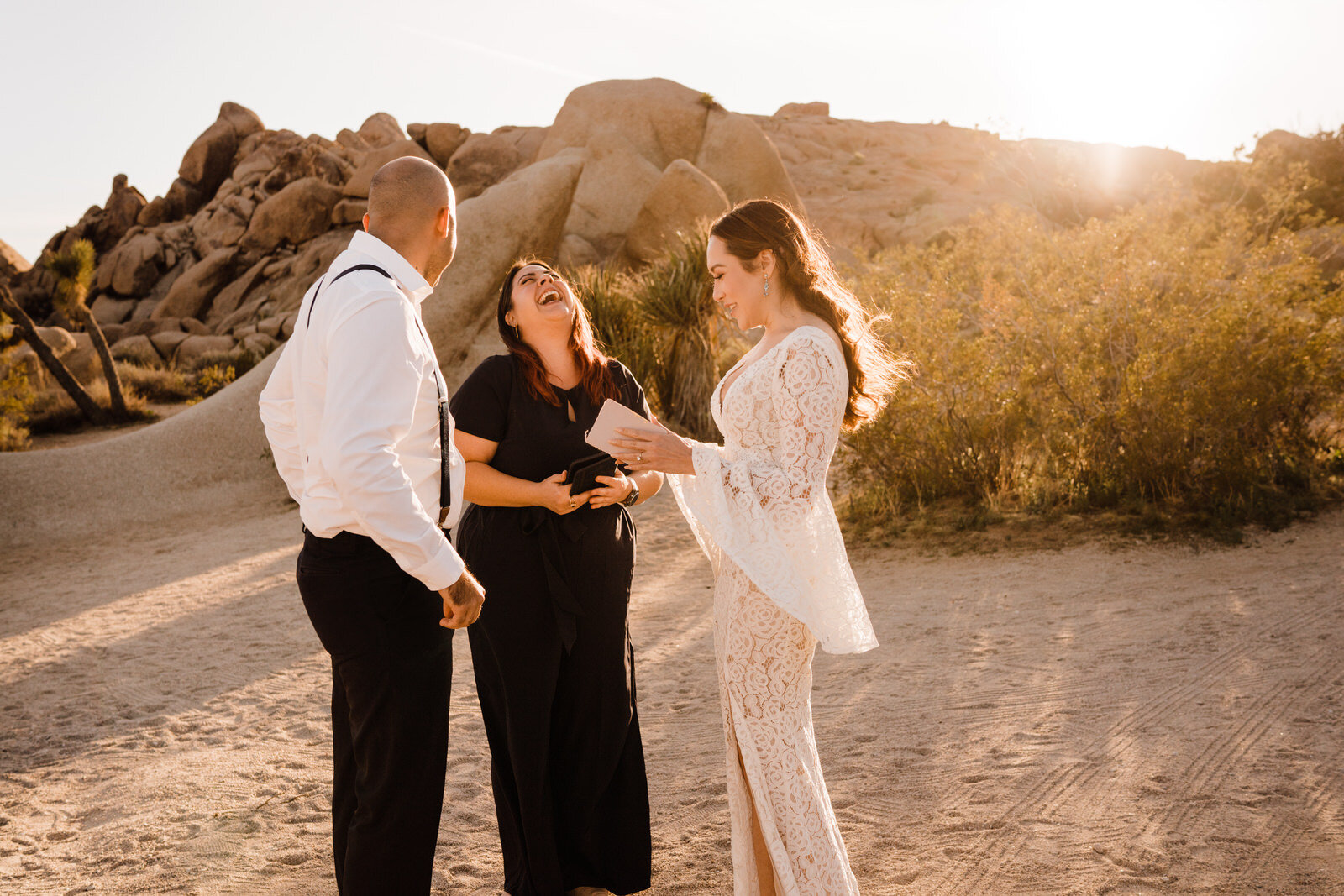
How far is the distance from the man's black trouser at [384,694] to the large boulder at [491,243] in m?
11.9

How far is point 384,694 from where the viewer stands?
2107 millimetres

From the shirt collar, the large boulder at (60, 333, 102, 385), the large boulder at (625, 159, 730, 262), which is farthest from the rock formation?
the shirt collar

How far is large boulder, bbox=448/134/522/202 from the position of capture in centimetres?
2873

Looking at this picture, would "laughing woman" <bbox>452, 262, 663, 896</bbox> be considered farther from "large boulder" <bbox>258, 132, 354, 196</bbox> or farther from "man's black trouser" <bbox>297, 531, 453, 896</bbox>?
"large boulder" <bbox>258, 132, 354, 196</bbox>

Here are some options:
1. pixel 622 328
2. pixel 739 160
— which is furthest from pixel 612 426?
pixel 739 160

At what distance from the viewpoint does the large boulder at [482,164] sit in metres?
28.7

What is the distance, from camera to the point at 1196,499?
24.1 ft

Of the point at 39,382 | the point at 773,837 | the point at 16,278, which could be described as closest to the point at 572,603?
the point at 773,837

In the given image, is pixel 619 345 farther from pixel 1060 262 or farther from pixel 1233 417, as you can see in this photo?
pixel 1233 417

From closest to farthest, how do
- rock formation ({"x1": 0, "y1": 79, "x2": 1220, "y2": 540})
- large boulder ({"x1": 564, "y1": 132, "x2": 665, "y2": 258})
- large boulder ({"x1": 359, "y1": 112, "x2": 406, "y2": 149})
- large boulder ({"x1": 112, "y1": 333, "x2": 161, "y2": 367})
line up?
rock formation ({"x1": 0, "y1": 79, "x2": 1220, "y2": 540}), large boulder ({"x1": 564, "y1": 132, "x2": 665, "y2": 258}), large boulder ({"x1": 112, "y1": 333, "x2": 161, "y2": 367}), large boulder ({"x1": 359, "y1": 112, "x2": 406, "y2": 149})

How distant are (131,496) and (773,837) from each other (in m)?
11.6

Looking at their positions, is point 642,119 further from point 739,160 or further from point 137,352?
point 137,352

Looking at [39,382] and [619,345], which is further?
[39,382]

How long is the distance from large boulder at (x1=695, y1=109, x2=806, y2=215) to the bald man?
1845 centimetres
